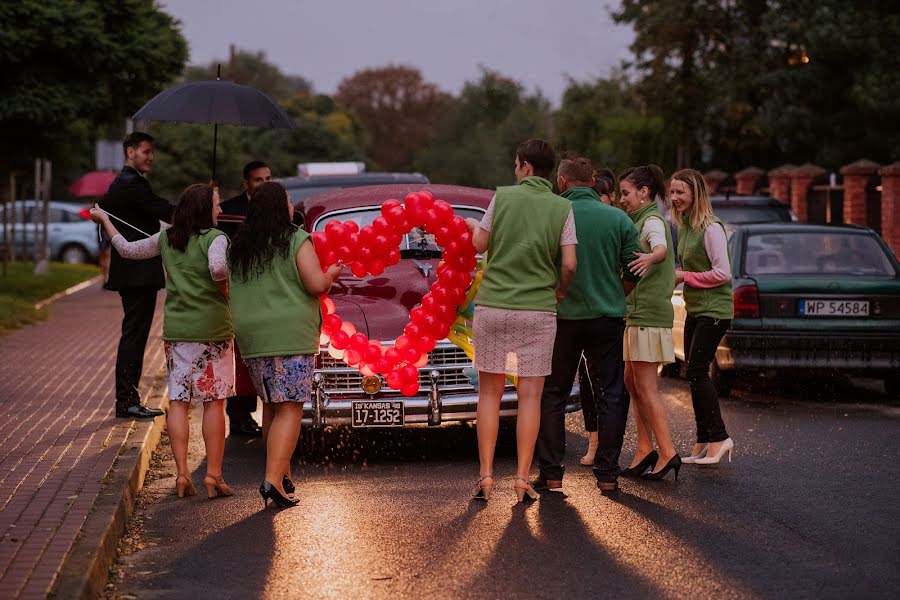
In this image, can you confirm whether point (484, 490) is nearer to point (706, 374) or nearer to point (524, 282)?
point (524, 282)

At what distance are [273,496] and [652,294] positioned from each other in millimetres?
2600

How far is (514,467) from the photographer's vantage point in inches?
369

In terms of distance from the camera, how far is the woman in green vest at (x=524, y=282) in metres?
7.93

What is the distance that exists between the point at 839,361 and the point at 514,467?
4.30 meters

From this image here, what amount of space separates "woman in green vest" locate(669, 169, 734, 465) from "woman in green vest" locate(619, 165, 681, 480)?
303 millimetres

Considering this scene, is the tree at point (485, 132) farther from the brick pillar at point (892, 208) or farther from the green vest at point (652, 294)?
the green vest at point (652, 294)

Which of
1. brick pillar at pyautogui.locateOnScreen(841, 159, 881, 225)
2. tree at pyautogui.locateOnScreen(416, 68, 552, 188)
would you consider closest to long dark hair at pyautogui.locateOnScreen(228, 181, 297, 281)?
brick pillar at pyautogui.locateOnScreen(841, 159, 881, 225)

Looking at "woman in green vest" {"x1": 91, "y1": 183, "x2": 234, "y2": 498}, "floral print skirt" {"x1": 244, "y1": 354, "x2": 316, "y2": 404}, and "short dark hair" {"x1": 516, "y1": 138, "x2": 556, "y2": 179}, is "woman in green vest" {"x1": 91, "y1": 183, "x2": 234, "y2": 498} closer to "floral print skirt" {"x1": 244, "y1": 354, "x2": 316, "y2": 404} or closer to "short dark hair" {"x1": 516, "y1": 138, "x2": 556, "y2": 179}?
"floral print skirt" {"x1": 244, "y1": 354, "x2": 316, "y2": 404}

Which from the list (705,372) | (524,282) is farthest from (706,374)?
(524,282)

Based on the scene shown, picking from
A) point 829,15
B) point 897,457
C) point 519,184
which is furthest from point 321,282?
point 829,15

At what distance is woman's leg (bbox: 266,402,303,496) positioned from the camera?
7.95 metres

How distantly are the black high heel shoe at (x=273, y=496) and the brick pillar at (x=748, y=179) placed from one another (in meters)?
27.8

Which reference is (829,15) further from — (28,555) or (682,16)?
(28,555)

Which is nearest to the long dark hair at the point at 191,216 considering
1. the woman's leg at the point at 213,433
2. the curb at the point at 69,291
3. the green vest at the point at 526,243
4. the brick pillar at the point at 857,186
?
the woman's leg at the point at 213,433
